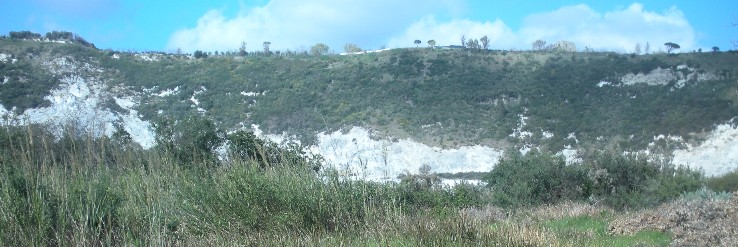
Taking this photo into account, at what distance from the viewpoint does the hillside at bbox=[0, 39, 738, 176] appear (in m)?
28.3

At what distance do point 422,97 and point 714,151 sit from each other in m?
14.3

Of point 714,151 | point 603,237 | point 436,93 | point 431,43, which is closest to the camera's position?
point 603,237

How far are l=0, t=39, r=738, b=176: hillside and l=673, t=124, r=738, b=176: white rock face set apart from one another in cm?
13

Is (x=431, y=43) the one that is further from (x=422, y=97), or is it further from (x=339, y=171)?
(x=339, y=171)

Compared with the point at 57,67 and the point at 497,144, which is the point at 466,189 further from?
the point at 57,67

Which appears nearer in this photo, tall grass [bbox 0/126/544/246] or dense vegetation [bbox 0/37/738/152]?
tall grass [bbox 0/126/544/246]

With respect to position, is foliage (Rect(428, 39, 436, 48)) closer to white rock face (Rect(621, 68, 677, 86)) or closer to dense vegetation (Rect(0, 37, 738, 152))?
dense vegetation (Rect(0, 37, 738, 152))

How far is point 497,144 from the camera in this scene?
30500mm

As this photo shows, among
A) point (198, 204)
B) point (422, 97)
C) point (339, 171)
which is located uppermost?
point (422, 97)

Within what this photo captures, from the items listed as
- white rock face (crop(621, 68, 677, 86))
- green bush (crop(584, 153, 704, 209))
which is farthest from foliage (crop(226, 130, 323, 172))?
white rock face (crop(621, 68, 677, 86))

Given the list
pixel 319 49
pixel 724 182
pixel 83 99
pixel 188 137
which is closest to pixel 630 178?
pixel 724 182

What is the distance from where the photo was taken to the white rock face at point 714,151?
83.5 feet

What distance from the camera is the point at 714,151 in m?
26.4

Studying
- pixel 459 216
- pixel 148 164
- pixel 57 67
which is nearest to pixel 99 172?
pixel 148 164
